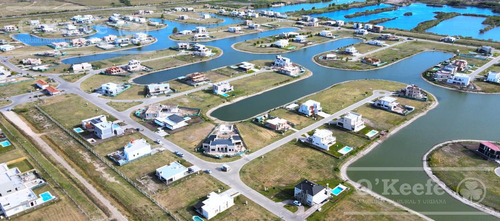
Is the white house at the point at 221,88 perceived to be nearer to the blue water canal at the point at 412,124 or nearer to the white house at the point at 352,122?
the blue water canal at the point at 412,124

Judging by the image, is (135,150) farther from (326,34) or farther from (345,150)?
(326,34)

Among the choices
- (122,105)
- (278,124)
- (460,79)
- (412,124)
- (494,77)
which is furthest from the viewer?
(494,77)

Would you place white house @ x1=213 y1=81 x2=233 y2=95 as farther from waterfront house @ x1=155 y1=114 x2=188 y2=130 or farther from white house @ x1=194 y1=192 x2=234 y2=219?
white house @ x1=194 y1=192 x2=234 y2=219

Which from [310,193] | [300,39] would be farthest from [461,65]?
[310,193]

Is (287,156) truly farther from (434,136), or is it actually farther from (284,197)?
(434,136)

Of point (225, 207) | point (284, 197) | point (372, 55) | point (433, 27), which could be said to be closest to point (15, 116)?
point (225, 207)

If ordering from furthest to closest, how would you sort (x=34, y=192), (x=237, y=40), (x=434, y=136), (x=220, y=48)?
(x=237, y=40) → (x=220, y=48) → (x=434, y=136) → (x=34, y=192)

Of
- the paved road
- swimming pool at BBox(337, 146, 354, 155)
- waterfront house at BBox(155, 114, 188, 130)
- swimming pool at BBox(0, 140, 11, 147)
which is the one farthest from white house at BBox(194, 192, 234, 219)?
the paved road
